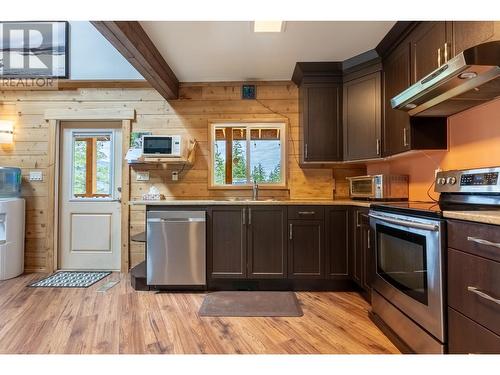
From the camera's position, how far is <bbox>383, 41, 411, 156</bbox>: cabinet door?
7.51 feet

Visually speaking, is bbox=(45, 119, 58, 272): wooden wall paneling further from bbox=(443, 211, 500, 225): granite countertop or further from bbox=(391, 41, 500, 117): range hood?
bbox=(443, 211, 500, 225): granite countertop

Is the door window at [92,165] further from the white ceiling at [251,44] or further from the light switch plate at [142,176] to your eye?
the white ceiling at [251,44]

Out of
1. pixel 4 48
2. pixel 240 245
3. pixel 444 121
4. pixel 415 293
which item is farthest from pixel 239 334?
pixel 4 48

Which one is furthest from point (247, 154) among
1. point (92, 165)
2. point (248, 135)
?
point (92, 165)

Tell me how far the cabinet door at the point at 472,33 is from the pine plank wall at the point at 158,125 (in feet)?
6.03

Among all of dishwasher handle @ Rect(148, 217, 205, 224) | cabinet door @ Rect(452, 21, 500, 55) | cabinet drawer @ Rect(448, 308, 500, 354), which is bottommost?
cabinet drawer @ Rect(448, 308, 500, 354)

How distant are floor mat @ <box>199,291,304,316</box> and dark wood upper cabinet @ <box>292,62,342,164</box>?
154 centimetres

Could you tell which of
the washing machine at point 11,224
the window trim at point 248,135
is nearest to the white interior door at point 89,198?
the washing machine at point 11,224

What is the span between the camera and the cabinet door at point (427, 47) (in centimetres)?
183

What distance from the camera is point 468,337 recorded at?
4.04 feet

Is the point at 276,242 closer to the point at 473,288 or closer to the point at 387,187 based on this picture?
the point at 387,187

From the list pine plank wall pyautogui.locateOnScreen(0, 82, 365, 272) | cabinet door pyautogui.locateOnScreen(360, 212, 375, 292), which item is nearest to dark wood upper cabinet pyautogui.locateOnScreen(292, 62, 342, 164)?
pine plank wall pyautogui.locateOnScreen(0, 82, 365, 272)

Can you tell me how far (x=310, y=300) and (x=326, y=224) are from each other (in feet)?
2.50

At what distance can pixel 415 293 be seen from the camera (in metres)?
1.59
